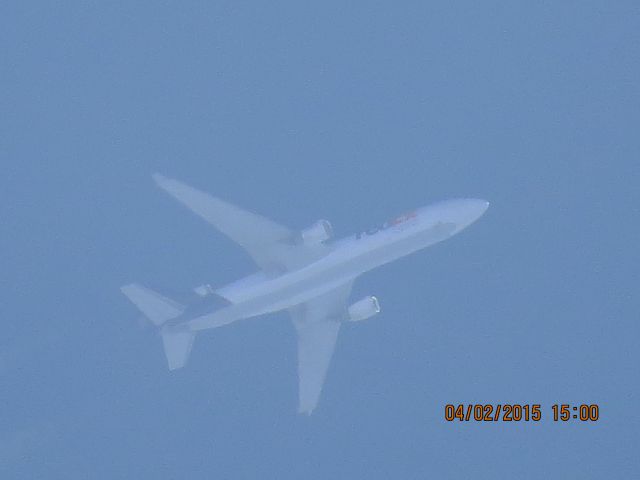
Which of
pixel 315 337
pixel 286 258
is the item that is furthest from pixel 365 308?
pixel 286 258

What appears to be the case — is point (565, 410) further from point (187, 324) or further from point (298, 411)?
point (187, 324)

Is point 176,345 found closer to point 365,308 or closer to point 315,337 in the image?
point 315,337

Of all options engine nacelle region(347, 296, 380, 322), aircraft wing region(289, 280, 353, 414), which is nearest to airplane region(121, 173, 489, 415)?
engine nacelle region(347, 296, 380, 322)

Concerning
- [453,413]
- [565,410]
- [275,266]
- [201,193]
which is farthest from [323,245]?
[565,410]

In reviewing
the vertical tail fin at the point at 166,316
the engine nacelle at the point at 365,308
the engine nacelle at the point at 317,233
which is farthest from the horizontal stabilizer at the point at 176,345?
the engine nacelle at the point at 365,308

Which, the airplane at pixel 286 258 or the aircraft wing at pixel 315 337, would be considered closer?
the airplane at pixel 286 258

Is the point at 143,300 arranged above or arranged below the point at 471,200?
below

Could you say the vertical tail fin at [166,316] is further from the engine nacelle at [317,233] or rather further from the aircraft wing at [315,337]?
the engine nacelle at [317,233]

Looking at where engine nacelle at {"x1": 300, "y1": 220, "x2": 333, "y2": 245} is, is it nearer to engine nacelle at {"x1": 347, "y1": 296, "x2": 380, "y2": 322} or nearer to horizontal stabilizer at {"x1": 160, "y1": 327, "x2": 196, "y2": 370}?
engine nacelle at {"x1": 347, "y1": 296, "x2": 380, "y2": 322}
